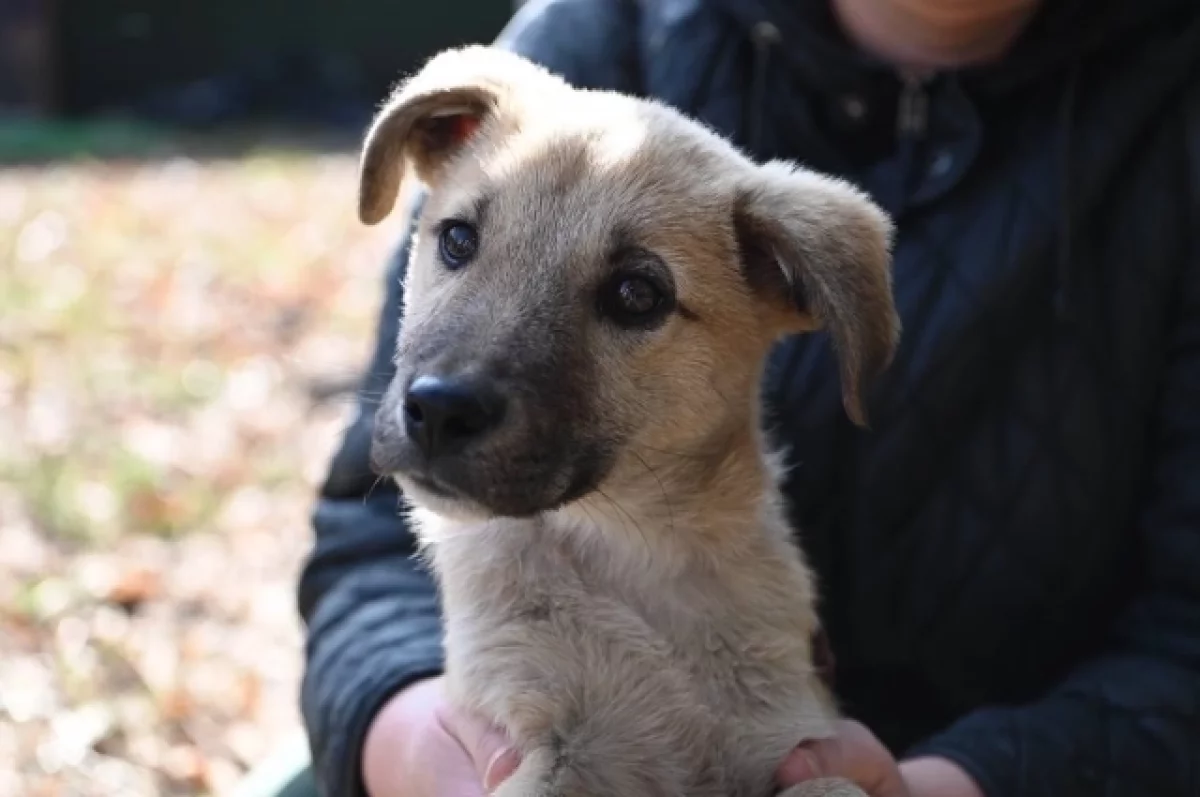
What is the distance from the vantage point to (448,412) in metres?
2.07

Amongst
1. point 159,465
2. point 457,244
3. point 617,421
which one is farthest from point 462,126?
point 159,465

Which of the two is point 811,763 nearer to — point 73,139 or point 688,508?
point 688,508

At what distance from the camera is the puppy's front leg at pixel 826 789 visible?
2158mm

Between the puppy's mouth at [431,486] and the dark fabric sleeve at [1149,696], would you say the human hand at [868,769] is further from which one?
the puppy's mouth at [431,486]

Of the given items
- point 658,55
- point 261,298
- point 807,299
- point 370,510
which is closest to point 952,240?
point 807,299

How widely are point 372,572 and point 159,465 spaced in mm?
2910

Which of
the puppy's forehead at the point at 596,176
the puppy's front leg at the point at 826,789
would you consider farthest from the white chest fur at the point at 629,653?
the puppy's forehead at the point at 596,176

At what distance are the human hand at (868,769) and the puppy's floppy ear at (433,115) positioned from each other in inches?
47.9

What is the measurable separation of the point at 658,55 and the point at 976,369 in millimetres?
872

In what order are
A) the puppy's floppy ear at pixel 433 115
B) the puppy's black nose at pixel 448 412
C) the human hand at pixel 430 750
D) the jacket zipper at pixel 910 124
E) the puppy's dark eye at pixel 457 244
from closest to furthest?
1. the puppy's black nose at pixel 448 412
2. the human hand at pixel 430 750
3. the puppy's dark eye at pixel 457 244
4. the puppy's floppy ear at pixel 433 115
5. the jacket zipper at pixel 910 124

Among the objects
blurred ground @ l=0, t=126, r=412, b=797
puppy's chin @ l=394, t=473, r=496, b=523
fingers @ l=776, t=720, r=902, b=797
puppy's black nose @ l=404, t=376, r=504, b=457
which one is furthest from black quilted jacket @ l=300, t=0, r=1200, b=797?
blurred ground @ l=0, t=126, r=412, b=797

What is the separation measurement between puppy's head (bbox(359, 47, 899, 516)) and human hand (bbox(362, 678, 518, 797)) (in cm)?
40

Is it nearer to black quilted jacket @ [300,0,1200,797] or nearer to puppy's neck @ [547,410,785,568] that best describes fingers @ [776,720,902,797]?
black quilted jacket @ [300,0,1200,797]

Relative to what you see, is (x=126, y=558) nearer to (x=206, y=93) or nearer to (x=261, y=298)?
(x=261, y=298)
